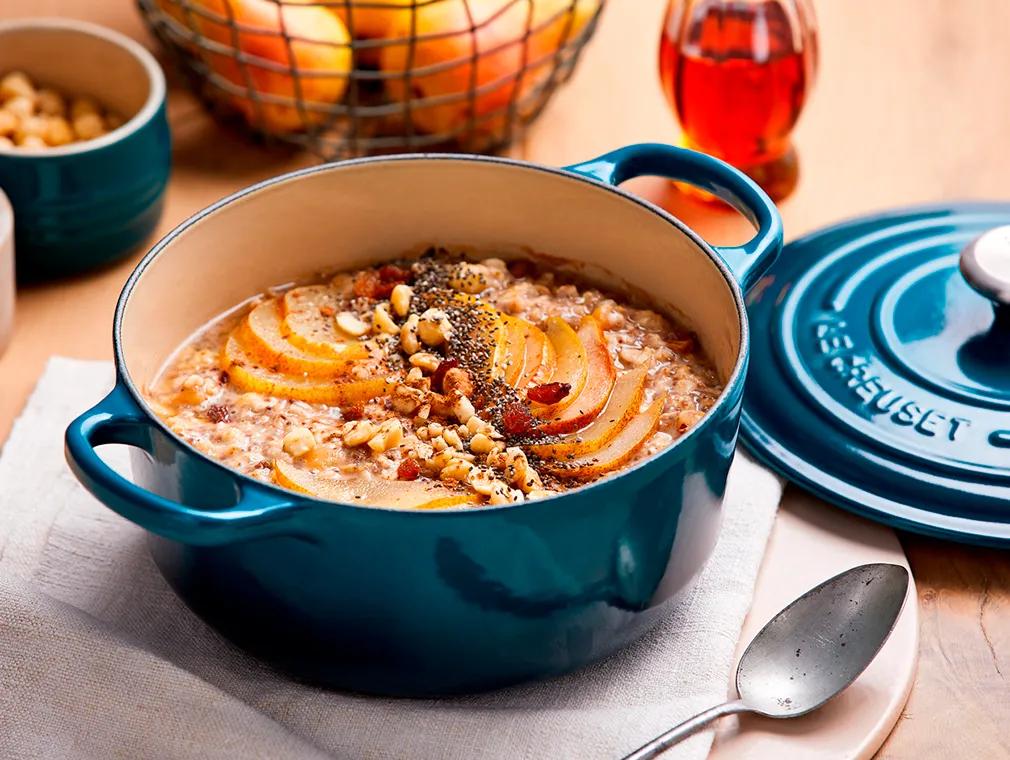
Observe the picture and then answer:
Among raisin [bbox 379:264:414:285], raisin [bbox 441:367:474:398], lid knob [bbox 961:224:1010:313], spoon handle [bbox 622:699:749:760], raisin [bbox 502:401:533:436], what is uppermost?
lid knob [bbox 961:224:1010:313]

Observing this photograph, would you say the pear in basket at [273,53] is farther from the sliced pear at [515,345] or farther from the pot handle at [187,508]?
the pot handle at [187,508]

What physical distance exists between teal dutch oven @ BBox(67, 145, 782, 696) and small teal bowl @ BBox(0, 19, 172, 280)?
0.44 meters

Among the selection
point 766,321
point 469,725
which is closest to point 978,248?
point 766,321

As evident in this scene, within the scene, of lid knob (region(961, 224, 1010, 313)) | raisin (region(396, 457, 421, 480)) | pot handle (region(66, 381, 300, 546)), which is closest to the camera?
pot handle (region(66, 381, 300, 546))

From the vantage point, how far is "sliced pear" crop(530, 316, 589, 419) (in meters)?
1.67

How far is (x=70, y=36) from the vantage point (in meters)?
2.34

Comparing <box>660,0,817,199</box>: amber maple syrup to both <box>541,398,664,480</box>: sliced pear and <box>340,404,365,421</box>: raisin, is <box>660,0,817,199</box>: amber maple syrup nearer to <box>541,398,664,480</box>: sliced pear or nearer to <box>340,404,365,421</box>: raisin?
<box>541,398,664,480</box>: sliced pear

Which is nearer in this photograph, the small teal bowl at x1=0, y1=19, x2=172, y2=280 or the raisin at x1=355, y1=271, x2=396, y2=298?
the raisin at x1=355, y1=271, x2=396, y2=298

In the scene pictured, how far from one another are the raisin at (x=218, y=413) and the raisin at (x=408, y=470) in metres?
0.26

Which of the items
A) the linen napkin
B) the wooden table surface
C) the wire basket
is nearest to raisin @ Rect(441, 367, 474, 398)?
the linen napkin

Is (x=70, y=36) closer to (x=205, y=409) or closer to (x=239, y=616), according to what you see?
(x=205, y=409)

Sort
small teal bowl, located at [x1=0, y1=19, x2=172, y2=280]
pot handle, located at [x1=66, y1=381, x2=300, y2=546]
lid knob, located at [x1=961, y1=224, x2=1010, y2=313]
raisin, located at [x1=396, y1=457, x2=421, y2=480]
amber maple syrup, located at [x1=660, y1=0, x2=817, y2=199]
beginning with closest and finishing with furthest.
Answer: pot handle, located at [x1=66, y1=381, x2=300, y2=546], raisin, located at [x1=396, y1=457, x2=421, y2=480], lid knob, located at [x1=961, y1=224, x2=1010, y2=313], small teal bowl, located at [x1=0, y1=19, x2=172, y2=280], amber maple syrup, located at [x1=660, y1=0, x2=817, y2=199]

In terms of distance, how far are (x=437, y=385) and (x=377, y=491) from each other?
0.25 meters

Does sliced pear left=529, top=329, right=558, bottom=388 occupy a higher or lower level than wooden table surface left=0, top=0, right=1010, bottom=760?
higher
